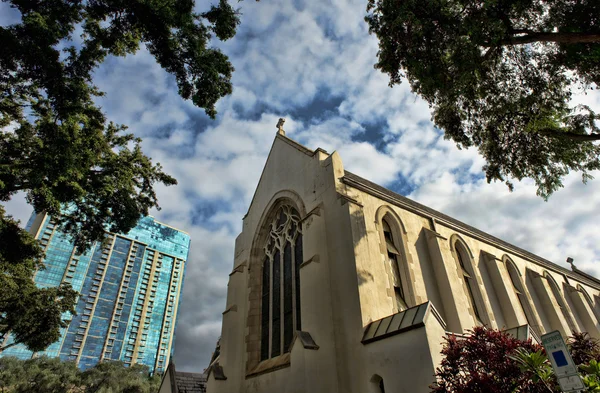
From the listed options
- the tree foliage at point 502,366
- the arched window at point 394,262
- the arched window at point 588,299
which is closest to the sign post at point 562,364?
the tree foliage at point 502,366

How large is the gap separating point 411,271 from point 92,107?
48.1 ft

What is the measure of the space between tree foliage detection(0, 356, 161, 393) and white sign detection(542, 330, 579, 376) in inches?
2198

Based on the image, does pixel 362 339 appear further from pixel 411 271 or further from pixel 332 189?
pixel 332 189

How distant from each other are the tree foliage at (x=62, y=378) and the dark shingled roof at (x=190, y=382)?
3868 cm

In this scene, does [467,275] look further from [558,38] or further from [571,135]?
[558,38]

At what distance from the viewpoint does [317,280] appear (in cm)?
1193

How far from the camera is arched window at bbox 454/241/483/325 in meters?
16.3

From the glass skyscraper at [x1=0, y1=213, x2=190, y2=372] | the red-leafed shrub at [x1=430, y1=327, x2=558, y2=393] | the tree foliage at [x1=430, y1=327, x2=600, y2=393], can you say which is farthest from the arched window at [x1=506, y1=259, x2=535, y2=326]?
the glass skyscraper at [x1=0, y1=213, x2=190, y2=372]

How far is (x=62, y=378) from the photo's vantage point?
1805 inches

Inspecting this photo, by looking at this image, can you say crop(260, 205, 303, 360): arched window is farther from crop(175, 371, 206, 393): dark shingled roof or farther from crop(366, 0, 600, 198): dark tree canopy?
crop(366, 0, 600, 198): dark tree canopy

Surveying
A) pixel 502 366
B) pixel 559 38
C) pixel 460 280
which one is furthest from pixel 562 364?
pixel 460 280

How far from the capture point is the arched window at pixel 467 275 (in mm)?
16309

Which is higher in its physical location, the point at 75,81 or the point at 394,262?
the point at 75,81

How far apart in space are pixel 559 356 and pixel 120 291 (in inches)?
3981
